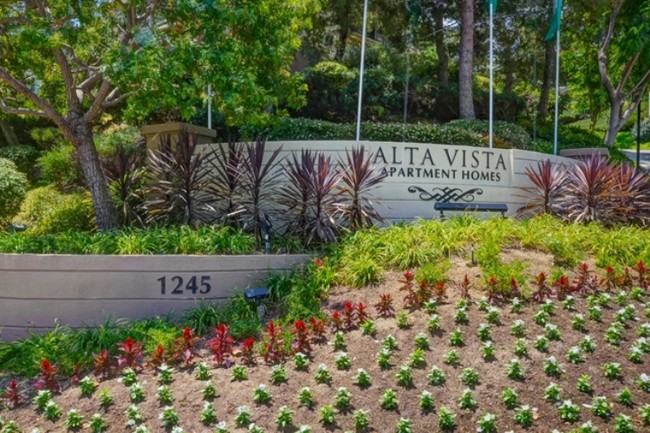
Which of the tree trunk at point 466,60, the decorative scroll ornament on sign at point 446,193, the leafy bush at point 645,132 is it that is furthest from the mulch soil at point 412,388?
the leafy bush at point 645,132

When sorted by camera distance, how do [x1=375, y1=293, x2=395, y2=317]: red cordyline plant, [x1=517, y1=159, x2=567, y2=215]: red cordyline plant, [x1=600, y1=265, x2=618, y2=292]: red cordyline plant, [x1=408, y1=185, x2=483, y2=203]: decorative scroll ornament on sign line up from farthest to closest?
[x1=408, y1=185, x2=483, y2=203]: decorative scroll ornament on sign → [x1=517, y1=159, x2=567, y2=215]: red cordyline plant → [x1=600, y1=265, x2=618, y2=292]: red cordyline plant → [x1=375, y1=293, x2=395, y2=317]: red cordyline plant

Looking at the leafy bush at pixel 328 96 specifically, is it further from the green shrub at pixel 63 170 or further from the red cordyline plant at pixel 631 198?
the red cordyline plant at pixel 631 198

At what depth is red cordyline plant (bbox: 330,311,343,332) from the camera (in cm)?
556

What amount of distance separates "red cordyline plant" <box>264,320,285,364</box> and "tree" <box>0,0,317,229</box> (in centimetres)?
290

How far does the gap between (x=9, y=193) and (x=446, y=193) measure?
7.00 meters

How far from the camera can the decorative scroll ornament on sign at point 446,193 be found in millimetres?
9148

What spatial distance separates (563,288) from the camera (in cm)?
602

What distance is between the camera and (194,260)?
6613 millimetres

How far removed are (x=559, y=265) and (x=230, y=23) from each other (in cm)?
482

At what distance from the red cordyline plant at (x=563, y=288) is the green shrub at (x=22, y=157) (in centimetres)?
1231

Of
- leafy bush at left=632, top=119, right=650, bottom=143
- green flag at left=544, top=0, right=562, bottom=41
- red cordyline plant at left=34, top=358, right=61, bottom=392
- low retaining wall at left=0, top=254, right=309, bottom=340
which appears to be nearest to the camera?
red cordyline plant at left=34, top=358, right=61, bottom=392

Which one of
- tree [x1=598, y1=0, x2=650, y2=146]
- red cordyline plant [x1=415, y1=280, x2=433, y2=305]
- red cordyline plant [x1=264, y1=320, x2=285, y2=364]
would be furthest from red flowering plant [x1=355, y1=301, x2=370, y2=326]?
tree [x1=598, y1=0, x2=650, y2=146]

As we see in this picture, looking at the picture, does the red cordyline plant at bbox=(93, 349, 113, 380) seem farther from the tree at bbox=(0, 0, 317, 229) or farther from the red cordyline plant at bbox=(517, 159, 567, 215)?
the red cordyline plant at bbox=(517, 159, 567, 215)

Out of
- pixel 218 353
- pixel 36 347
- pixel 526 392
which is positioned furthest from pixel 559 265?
pixel 36 347
